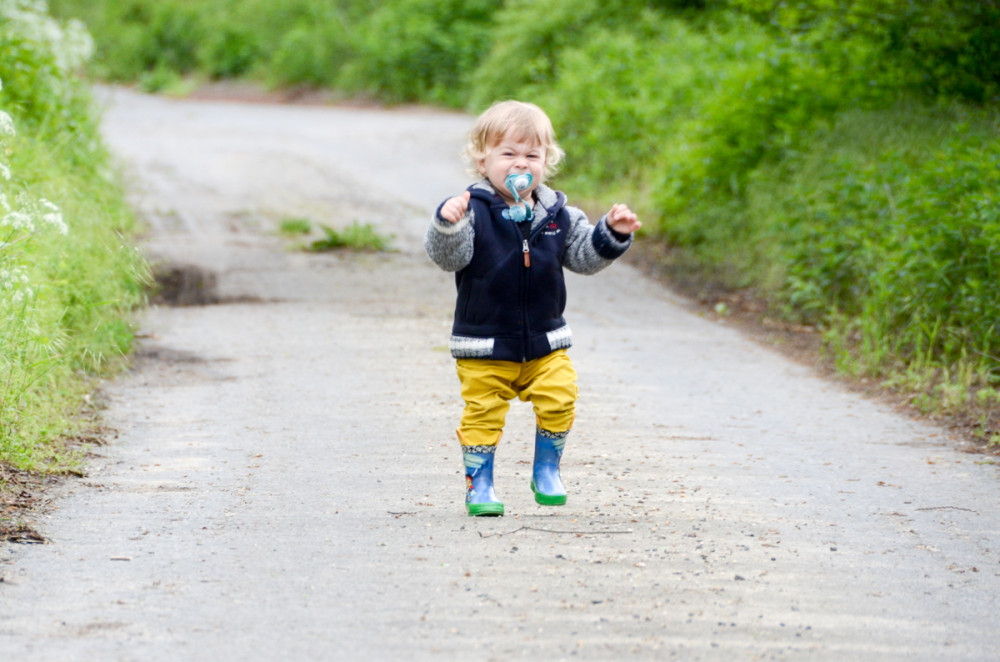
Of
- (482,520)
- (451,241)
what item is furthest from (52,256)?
(482,520)

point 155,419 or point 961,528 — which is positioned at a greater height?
point 961,528

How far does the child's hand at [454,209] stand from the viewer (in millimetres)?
4441

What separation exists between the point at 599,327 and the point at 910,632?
6287 mm

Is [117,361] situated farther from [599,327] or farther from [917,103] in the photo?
[917,103]

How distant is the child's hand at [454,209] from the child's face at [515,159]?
0.25 meters

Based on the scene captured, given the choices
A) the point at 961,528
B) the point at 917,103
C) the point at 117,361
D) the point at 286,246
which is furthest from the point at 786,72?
the point at 961,528

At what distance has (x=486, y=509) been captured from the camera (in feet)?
15.4

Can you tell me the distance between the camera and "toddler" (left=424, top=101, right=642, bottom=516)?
467cm

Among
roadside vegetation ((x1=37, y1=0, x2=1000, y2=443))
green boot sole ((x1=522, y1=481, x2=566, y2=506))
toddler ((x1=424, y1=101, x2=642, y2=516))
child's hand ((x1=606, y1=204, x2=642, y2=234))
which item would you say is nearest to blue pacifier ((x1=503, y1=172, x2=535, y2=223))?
toddler ((x1=424, y1=101, x2=642, y2=516))

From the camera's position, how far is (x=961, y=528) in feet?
15.6

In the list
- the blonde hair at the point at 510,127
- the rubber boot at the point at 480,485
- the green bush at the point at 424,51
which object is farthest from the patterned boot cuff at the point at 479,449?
the green bush at the point at 424,51

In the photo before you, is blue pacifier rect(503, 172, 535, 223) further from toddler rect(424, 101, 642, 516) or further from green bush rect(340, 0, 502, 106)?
green bush rect(340, 0, 502, 106)

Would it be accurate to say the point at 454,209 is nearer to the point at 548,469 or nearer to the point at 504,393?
the point at 504,393

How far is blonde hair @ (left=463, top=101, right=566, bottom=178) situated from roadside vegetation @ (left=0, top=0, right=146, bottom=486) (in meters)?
2.29
